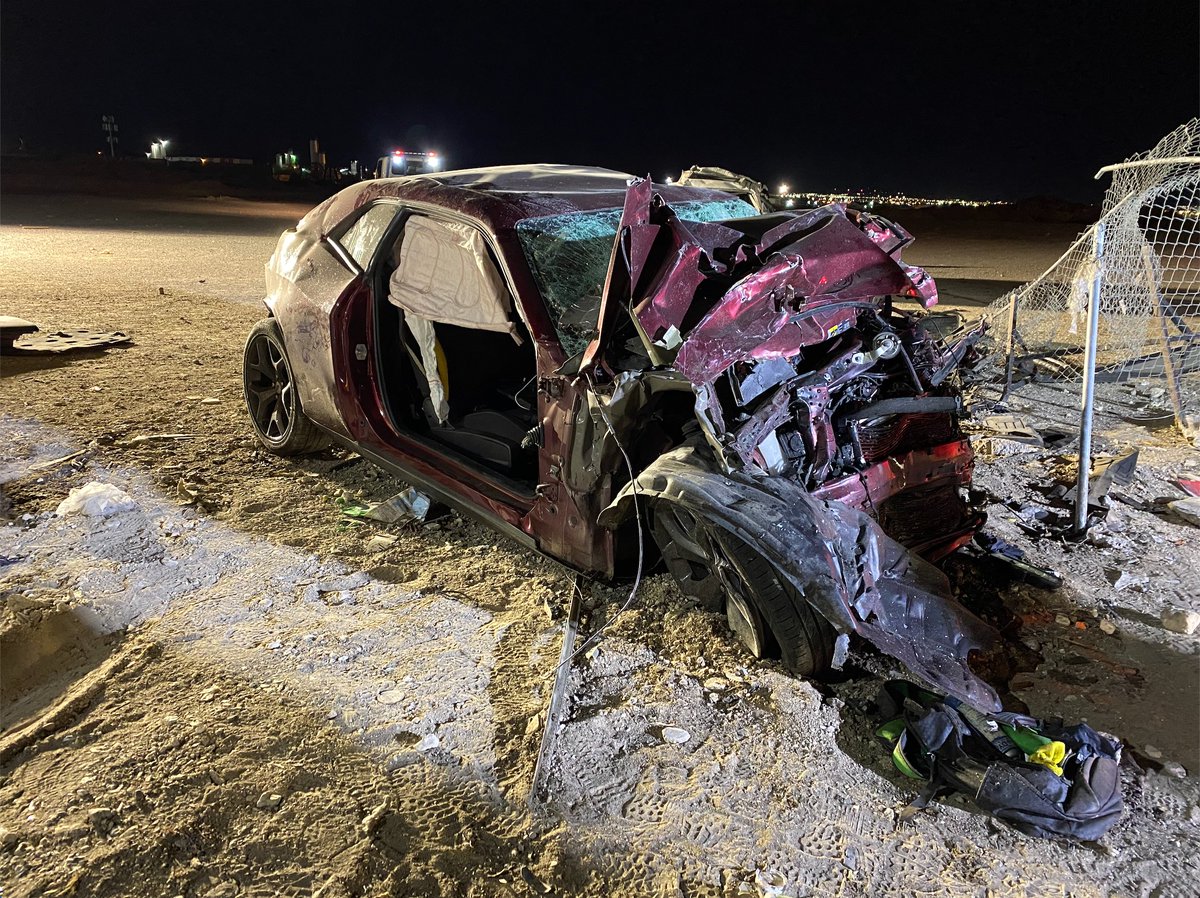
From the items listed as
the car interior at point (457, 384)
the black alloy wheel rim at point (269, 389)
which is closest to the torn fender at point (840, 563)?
the car interior at point (457, 384)

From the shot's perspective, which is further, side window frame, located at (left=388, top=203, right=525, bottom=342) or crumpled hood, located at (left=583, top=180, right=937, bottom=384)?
side window frame, located at (left=388, top=203, right=525, bottom=342)

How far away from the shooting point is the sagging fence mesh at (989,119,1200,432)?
4594 millimetres

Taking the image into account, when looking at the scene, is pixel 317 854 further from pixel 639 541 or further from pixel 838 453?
pixel 838 453

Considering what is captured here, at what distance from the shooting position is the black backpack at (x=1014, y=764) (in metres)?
2.15

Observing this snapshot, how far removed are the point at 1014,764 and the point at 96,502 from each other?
4.09m

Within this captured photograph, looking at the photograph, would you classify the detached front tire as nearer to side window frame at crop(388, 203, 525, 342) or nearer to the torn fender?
side window frame at crop(388, 203, 525, 342)

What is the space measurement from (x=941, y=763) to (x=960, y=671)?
28 centimetres

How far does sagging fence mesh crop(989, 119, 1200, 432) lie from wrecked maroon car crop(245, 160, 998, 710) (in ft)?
5.20

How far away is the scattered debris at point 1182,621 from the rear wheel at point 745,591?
1.52 metres

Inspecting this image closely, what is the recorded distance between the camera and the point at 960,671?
8.04 feet

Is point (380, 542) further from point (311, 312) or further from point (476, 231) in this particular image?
point (476, 231)

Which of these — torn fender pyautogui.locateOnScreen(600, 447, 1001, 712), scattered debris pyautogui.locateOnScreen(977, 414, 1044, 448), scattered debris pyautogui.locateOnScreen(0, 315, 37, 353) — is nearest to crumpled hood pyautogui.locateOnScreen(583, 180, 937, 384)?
torn fender pyautogui.locateOnScreen(600, 447, 1001, 712)

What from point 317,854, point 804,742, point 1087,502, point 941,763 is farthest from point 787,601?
point 1087,502

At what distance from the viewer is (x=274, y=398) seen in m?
4.75
